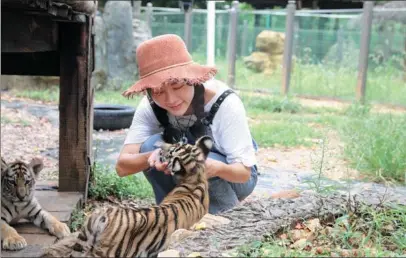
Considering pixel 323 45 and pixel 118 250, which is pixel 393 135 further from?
pixel 323 45

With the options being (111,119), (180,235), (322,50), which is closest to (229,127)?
(180,235)

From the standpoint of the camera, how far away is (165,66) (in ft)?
11.1

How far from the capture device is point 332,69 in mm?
15062

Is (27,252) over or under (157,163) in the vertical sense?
under

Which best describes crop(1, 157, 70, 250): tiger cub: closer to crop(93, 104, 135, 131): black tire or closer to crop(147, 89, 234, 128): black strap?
crop(147, 89, 234, 128): black strap

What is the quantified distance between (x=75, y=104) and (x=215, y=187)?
1415 millimetres

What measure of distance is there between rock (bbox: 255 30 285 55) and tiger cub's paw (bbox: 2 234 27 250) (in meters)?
15.4

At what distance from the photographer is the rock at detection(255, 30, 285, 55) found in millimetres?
19000

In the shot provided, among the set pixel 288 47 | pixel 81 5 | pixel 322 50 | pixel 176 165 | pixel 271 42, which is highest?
pixel 81 5

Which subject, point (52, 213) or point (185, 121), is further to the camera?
point (52, 213)

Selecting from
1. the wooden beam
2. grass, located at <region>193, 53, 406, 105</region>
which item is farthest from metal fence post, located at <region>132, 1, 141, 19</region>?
the wooden beam

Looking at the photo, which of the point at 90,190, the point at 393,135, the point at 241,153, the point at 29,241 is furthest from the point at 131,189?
the point at 393,135

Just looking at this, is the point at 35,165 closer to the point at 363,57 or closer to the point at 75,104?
the point at 75,104

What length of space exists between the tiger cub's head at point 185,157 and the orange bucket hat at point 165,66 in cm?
32
